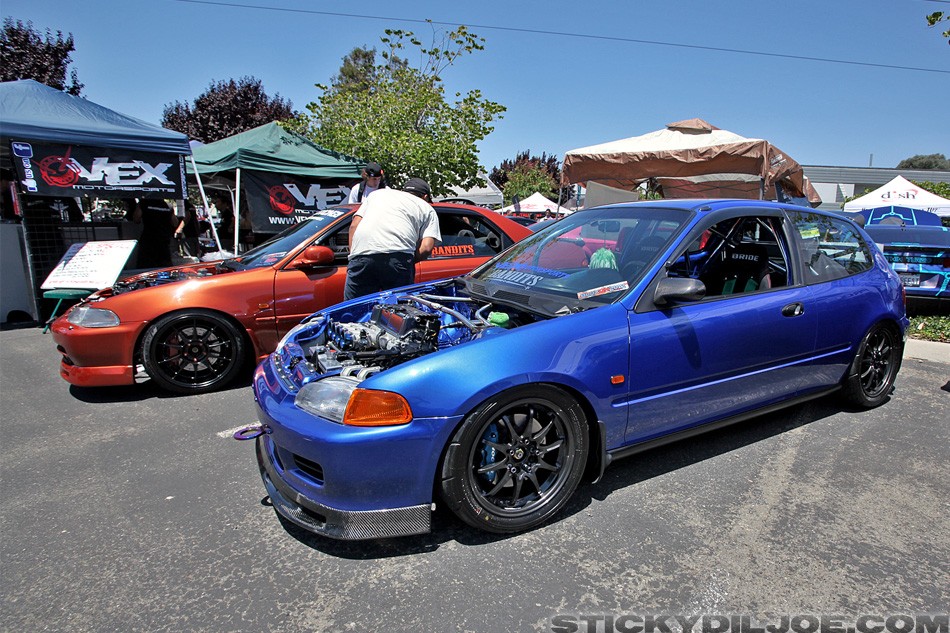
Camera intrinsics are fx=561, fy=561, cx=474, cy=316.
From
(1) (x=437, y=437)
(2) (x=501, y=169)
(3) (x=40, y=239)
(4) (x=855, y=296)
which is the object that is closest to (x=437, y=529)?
(1) (x=437, y=437)

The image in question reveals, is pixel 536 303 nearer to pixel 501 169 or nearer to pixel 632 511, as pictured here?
pixel 632 511

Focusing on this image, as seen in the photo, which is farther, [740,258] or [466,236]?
[466,236]

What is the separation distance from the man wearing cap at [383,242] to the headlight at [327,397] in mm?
2146

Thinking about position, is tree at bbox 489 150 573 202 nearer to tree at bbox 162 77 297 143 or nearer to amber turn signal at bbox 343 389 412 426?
tree at bbox 162 77 297 143

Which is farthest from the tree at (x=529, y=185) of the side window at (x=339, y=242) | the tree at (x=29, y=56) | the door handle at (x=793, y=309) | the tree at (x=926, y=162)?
the tree at (x=926, y=162)

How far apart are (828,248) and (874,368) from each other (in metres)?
0.99

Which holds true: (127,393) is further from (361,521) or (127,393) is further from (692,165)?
(692,165)

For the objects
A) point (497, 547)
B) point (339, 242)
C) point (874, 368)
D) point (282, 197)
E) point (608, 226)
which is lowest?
point (497, 547)

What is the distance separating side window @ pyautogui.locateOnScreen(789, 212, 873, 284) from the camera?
360cm

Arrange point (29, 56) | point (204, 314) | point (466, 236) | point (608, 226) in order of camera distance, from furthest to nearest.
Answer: point (29, 56) < point (466, 236) < point (204, 314) < point (608, 226)

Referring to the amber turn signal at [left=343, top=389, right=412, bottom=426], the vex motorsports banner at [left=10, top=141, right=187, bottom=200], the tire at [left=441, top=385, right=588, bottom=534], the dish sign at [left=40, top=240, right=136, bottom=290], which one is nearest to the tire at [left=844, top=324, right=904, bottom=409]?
the tire at [left=441, top=385, right=588, bottom=534]

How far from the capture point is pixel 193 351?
176 inches

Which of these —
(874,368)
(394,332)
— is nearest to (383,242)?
(394,332)

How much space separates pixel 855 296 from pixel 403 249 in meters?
3.24
